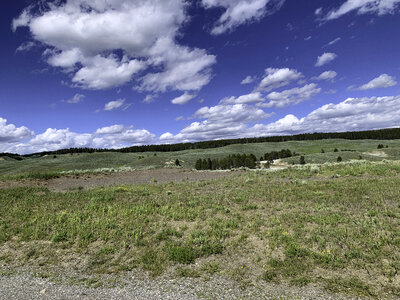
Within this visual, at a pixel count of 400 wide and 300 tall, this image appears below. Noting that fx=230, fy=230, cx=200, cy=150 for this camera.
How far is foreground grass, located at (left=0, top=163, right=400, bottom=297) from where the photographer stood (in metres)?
6.63

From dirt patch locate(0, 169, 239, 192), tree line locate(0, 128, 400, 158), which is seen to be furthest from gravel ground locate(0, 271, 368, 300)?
tree line locate(0, 128, 400, 158)

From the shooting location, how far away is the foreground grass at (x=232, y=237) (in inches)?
261

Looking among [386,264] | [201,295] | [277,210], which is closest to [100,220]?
[201,295]

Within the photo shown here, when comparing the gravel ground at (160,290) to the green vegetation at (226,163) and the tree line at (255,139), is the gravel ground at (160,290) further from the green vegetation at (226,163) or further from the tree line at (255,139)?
the tree line at (255,139)

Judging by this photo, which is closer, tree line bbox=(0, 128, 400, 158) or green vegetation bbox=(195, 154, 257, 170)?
green vegetation bbox=(195, 154, 257, 170)

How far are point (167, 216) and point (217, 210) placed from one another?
2.65 m

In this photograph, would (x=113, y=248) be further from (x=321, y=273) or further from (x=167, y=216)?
(x=321, y=273)

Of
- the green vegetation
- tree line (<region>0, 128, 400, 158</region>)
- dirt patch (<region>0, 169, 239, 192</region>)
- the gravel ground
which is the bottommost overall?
the green vegetation

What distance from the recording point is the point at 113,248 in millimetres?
8383

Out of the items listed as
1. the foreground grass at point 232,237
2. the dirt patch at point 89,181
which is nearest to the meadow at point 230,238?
the foreground grass at point 232,237

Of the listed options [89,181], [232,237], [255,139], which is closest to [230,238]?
[232,237]

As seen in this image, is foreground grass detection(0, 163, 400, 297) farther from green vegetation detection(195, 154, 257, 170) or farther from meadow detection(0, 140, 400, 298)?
green vegetation detection(195, 154, 257, 170)

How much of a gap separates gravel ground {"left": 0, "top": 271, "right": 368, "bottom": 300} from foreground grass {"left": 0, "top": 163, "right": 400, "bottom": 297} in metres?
0.38

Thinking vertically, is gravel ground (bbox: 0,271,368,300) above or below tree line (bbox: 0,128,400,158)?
below
